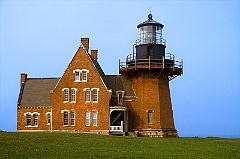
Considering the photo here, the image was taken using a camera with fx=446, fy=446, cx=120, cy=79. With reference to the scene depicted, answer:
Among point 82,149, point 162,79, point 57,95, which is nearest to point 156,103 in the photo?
point 162,79

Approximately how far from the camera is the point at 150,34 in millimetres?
53500

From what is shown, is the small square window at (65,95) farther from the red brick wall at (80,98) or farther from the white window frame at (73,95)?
the white window frame at (73,95)

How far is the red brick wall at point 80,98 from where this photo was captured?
52250 millimetres

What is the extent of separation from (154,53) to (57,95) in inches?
501

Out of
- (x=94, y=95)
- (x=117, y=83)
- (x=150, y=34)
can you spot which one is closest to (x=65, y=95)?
(x=94, y=95)

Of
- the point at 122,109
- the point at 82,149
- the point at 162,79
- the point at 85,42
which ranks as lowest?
the point at 82,149

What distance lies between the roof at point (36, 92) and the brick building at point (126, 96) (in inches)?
140

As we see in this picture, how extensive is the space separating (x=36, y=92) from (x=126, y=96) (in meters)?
12.6

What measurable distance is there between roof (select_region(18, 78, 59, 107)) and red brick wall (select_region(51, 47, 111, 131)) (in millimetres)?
3100

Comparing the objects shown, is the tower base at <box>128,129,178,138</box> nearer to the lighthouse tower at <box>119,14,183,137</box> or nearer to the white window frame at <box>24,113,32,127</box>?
the lighthouse tower at <box>119,14,183,137</box>

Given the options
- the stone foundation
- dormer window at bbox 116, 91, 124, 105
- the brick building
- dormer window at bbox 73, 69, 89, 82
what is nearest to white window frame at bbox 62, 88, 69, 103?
the brick building

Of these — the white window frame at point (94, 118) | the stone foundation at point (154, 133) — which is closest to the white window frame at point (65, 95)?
the white window frame at point (94, 118)

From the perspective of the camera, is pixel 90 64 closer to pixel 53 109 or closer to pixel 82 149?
pixel 53 109

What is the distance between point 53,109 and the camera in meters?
53.9
